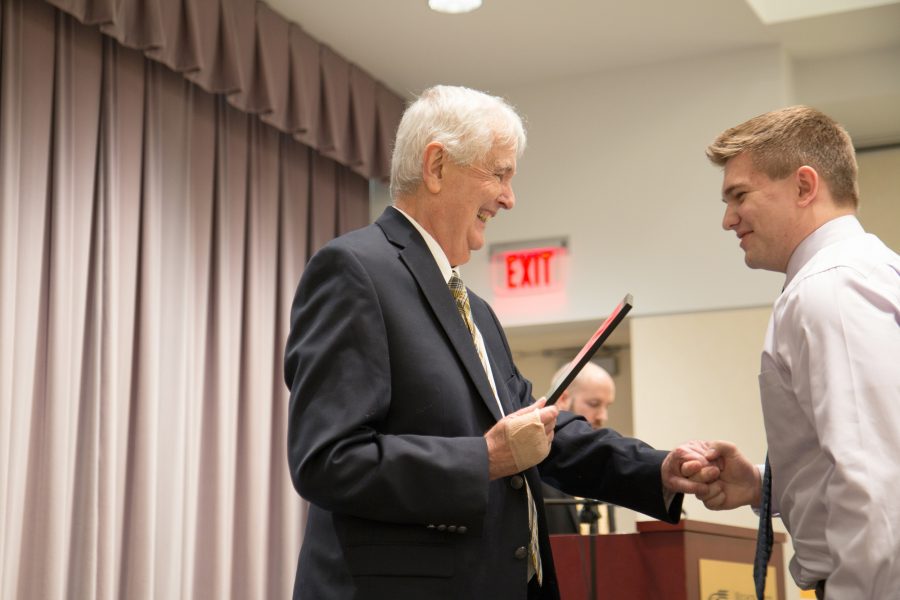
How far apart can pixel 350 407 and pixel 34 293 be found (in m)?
2.30

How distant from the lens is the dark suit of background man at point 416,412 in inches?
74.1

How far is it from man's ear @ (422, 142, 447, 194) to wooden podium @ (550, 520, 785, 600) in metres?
1.11

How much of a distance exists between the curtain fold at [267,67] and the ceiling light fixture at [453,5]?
662 mm

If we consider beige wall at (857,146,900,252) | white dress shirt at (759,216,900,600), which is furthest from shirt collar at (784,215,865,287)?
beige wall at (857,146,900,252)

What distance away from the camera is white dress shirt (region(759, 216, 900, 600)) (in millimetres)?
1610

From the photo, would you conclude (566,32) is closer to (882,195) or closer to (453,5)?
(453,5)

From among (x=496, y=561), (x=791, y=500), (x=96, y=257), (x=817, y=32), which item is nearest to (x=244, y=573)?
(x=96, y=257)

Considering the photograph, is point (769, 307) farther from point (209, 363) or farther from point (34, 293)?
point (34, 293)

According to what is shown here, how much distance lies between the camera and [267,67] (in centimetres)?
485

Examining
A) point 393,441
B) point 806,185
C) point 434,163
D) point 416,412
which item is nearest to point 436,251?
point 434,163

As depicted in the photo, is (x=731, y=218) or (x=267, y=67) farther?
(x=267, y=67)

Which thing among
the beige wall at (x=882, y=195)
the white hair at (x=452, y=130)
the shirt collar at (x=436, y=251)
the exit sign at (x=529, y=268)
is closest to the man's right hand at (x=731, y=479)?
the shirt collar at (x=436, y=251)

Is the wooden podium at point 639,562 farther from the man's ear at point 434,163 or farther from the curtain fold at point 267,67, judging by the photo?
the curtain fold at point 267,67

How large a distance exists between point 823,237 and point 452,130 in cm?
77
